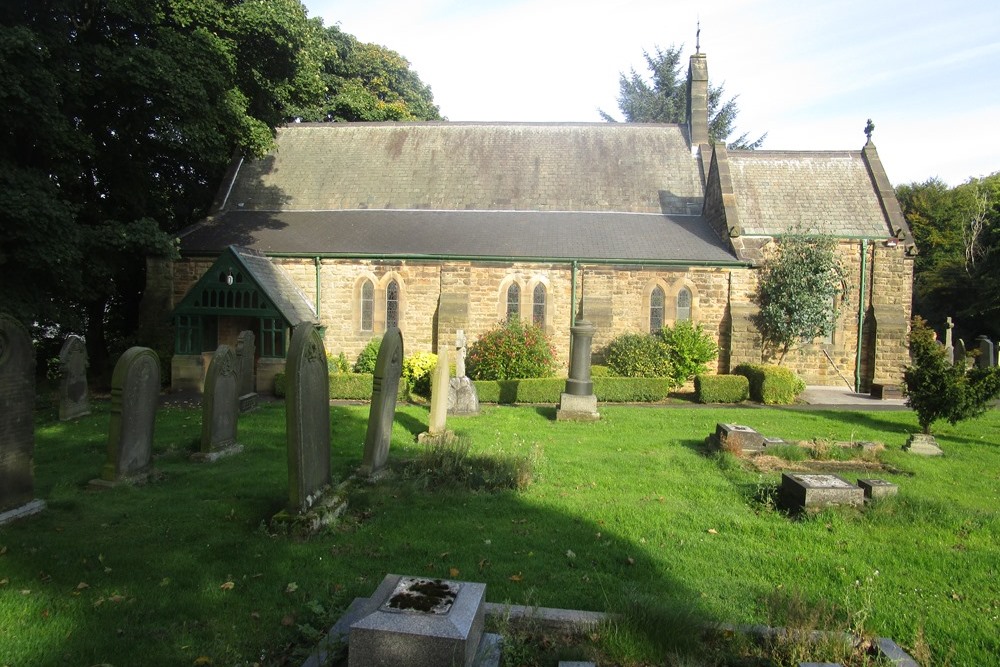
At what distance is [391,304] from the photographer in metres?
19.7

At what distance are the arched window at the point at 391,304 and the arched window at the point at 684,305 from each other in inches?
354

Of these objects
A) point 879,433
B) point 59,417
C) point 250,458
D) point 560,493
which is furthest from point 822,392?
point 59,417

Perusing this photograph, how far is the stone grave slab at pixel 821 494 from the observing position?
269 inches

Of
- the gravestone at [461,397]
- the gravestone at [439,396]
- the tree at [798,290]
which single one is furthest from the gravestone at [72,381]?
the tree at [798,290]

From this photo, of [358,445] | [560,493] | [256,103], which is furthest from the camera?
[256,103]

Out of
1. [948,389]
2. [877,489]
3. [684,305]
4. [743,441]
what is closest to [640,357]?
[684,305]

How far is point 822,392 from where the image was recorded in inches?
724

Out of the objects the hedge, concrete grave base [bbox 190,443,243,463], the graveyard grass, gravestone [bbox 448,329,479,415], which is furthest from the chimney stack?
concrete grave base [bbox 190,443,243,463]

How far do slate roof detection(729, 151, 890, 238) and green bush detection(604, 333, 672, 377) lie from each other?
544 centimetres

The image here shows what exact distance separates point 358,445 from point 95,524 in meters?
4.34

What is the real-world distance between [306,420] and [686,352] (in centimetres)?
1378

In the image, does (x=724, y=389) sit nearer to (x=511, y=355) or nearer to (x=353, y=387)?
(x=511, y=355)

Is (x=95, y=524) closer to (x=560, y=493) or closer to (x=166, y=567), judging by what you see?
(x=166, y=567)

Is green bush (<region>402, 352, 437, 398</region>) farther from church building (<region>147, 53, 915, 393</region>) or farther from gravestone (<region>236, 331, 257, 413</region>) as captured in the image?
gravestone (<region>236, 331, 257, 413</region>)
